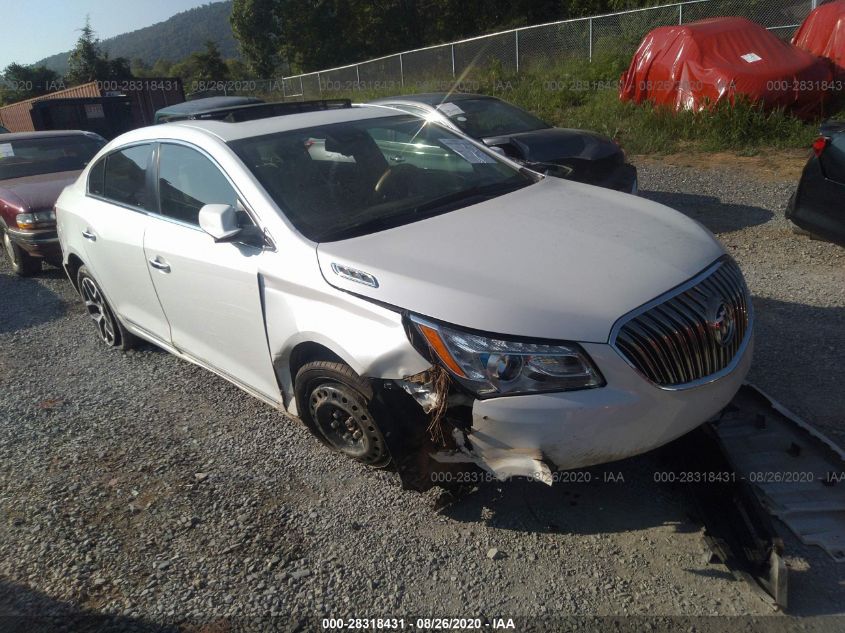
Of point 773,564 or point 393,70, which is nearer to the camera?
point 773,564

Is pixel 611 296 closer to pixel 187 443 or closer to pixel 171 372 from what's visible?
pixel 187 443

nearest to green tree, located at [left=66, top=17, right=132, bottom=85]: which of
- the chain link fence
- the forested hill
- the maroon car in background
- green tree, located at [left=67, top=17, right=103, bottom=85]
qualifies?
green tree, located at [left=67, top=17, right=103, bottom=85]

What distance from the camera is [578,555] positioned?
8.68 feet

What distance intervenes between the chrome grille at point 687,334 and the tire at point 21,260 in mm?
7266

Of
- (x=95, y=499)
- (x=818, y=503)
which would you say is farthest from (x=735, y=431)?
(x=95, y=499)

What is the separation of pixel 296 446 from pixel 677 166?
27.8 feet

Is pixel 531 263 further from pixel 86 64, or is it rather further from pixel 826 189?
pixel 86 64

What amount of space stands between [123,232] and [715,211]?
6475 millimetres

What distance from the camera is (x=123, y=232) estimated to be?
4145 mm

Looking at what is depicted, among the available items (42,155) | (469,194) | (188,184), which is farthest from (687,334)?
(42,155)

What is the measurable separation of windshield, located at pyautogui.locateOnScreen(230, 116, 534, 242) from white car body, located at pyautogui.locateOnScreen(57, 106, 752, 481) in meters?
0.10

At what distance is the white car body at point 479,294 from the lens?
2.40 metres

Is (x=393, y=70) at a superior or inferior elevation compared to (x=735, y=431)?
superior

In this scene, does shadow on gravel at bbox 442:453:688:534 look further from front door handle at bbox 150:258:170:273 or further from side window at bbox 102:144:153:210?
side window at bbox 102:144:153:210
